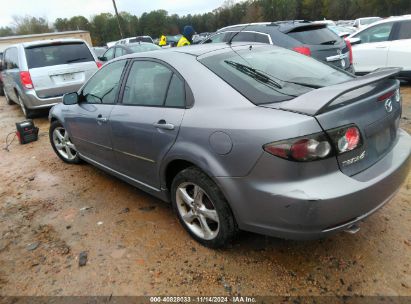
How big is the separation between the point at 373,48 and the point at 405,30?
2.37 ft

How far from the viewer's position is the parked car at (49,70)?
738cm

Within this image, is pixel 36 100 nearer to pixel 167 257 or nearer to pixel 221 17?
pixel 167 257

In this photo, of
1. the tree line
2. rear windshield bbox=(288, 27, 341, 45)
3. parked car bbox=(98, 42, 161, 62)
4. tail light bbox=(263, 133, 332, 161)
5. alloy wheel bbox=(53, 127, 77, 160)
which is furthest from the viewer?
the tree line

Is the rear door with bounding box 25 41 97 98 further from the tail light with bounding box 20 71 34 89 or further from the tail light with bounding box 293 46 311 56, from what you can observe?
the tail light with bounding box 293 46 311 56

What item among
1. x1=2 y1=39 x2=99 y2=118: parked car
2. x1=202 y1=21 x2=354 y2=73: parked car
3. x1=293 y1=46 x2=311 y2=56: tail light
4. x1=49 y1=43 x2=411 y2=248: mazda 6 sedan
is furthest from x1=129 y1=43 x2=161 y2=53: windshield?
x1=49 y1=43 x2=411 y2=248: mazda 6 sedan

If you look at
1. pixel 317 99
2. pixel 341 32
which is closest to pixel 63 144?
pixel 317 99

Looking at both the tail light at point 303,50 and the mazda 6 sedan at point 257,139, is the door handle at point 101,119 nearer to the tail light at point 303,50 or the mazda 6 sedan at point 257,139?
the mazda 6 sedan at point 257,139

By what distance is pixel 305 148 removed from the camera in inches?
81.2

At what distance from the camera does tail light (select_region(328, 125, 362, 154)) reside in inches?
82.9

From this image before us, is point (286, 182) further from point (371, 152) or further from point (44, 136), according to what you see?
point (44, 136)

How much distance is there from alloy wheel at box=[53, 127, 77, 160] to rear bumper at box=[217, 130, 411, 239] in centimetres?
331

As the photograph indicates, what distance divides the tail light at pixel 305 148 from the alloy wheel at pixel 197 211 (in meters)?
0.79

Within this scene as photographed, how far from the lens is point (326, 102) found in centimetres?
209

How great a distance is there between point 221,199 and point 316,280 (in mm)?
875
